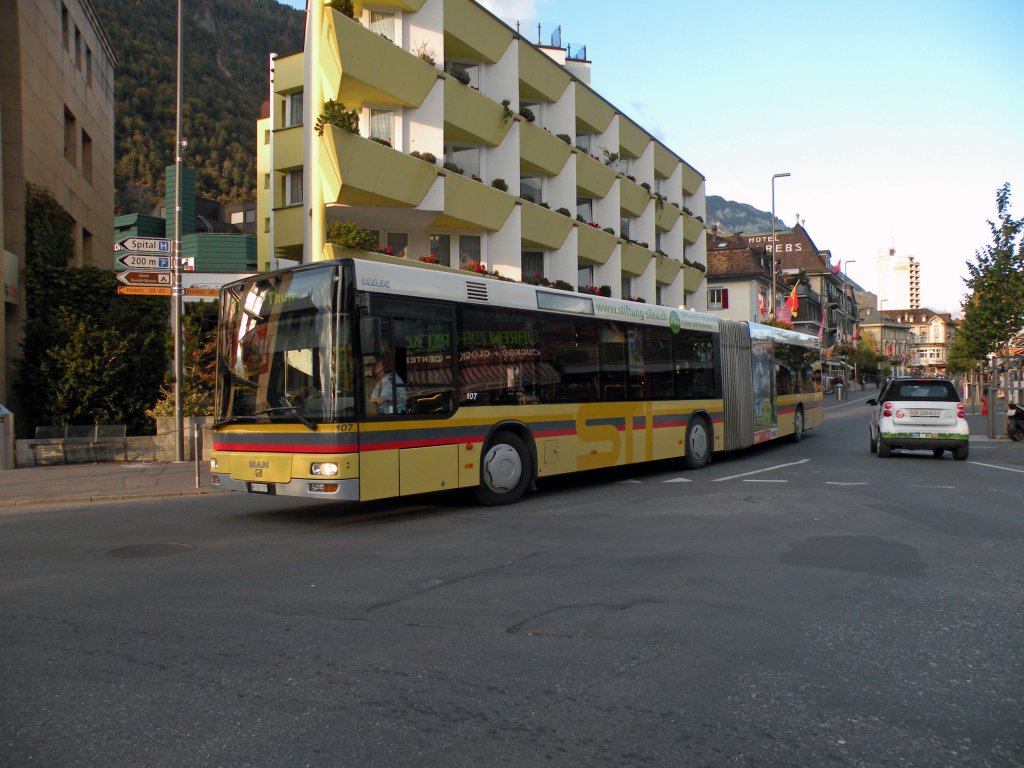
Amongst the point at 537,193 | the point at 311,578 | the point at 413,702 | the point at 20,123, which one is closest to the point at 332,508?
the point at 311,578

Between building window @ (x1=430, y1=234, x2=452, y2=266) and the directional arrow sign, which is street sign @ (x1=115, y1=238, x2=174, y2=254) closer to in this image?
the directional arrow sign

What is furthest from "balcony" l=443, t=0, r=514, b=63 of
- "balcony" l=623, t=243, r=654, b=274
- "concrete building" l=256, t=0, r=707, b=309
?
"balcony" l=623, t=243, r=654, b=274

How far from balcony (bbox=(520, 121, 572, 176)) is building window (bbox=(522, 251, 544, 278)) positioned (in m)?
2.84

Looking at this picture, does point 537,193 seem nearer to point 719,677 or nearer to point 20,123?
point 20,123

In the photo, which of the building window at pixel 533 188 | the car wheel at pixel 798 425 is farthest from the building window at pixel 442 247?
the car wheel at pixel 798 425

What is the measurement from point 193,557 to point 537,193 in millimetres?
24207

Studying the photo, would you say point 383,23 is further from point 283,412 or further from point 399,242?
point 283,412

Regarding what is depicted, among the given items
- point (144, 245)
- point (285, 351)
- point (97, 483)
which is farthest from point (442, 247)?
point (285, 351)

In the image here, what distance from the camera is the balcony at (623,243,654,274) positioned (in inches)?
1401

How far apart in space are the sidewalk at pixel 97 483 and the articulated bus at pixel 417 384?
10.9 feet

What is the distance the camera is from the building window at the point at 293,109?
26.1 meters

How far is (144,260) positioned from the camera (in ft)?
49.7

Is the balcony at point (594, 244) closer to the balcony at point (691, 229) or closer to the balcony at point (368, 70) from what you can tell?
the balcony at point (368, 70)

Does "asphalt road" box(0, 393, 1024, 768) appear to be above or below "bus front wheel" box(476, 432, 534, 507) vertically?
below
